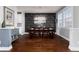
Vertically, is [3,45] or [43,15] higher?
[43,15]

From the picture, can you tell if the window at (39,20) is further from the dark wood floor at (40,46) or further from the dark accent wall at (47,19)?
the dark wood floor at (40,46)

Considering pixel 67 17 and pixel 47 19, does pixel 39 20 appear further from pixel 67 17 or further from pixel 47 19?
pixel 67 17

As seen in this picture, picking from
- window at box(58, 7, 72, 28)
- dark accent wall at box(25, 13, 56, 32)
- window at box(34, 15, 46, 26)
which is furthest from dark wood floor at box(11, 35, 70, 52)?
window at box(34, 15, 46, 26)

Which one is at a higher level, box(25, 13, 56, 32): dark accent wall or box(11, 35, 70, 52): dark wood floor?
box(25, 13, 56, 32): dark accent wall

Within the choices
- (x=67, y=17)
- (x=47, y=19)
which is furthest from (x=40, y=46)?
(x=47, y=19)

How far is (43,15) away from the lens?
14.1 meters

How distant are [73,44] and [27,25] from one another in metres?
9.84

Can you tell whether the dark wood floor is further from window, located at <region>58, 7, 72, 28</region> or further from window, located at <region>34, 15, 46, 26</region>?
window, located at <region>34, 15, 46, 26</region>

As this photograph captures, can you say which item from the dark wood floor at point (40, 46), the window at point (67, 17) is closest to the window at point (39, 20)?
the window at point (67, 17)

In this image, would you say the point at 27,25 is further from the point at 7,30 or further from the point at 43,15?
the point at 7,30

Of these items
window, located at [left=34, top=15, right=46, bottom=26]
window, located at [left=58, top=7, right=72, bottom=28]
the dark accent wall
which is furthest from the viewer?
window, located at [left=34, top=15, right=46, bottom=26]

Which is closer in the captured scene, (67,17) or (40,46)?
(40,46)
